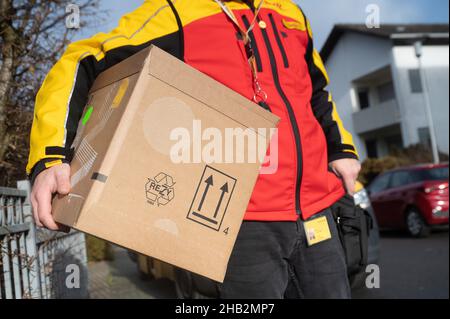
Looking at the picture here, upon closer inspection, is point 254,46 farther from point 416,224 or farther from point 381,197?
point 381,197

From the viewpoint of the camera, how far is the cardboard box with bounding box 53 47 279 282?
4.66 ft

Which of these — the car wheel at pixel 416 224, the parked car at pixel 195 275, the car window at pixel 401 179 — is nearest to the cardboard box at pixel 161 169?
the parked car at pixel 195 275

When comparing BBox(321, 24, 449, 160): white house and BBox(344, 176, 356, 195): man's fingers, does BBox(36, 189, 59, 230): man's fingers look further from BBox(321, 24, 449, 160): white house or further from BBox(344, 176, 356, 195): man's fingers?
BBox(321, 24, 449, 160): white house

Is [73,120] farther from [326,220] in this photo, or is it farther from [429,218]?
[429,218]

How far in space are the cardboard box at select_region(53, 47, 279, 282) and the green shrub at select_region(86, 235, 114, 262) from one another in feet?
25.7

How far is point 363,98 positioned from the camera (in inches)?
1053

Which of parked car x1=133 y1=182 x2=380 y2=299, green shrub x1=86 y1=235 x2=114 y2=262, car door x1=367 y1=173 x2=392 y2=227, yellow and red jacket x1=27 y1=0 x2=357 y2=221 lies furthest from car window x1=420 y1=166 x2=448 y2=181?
yellow and red jacket x1=27 y1=0 x2=357 y2=221

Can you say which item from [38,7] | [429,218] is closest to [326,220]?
[38,7]

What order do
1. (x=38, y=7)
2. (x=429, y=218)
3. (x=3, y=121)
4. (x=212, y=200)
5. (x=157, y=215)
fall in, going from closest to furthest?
(x=157, y=215)
(x=212, y=200)
(x=3, y=121)
(x=38, y=7)
(x=429, y=218)

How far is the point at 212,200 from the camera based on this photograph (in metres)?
1.61

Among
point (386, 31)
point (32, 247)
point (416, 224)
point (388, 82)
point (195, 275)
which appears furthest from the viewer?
point (388, 82)

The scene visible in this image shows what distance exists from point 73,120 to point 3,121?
4.57 feet

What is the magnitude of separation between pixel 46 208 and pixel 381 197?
381 inches

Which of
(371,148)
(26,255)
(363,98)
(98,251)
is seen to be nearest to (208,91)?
(26,255)
